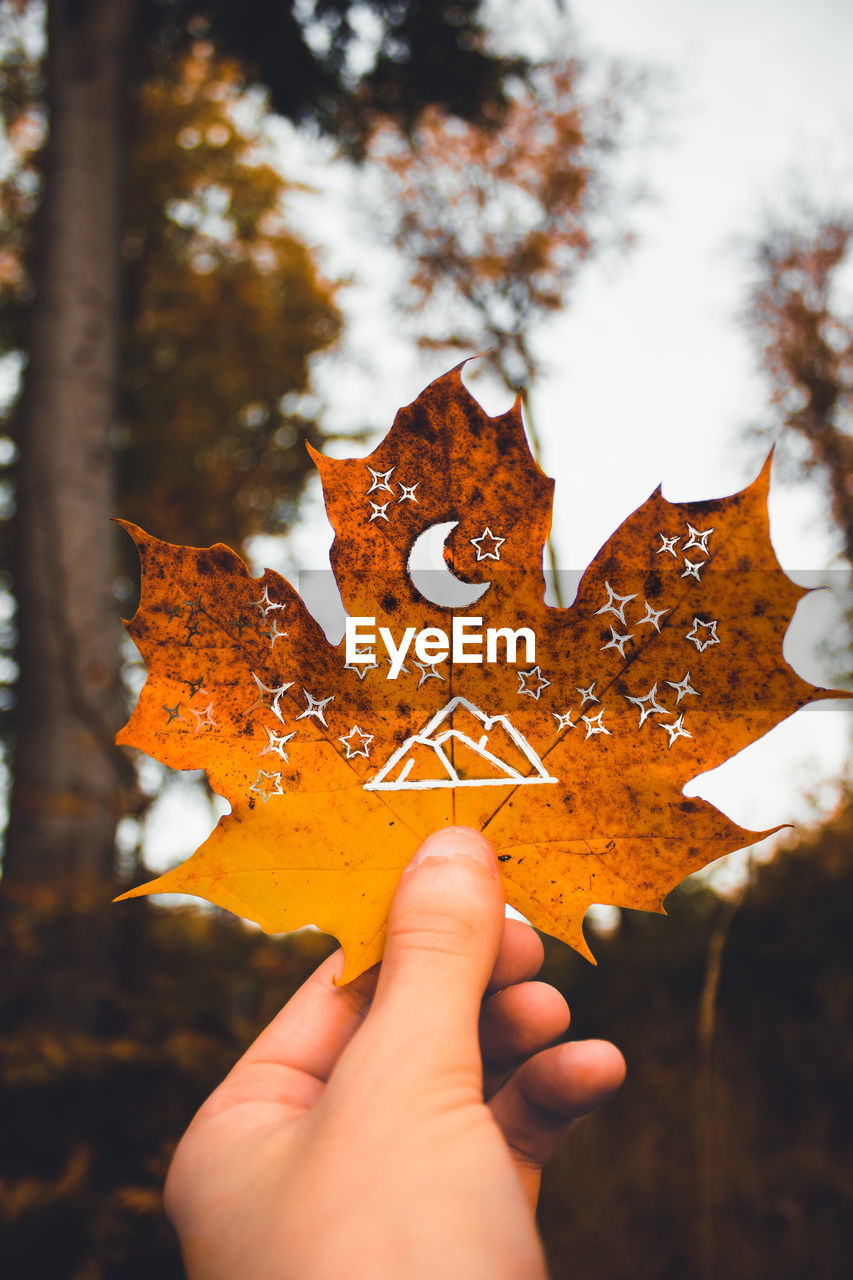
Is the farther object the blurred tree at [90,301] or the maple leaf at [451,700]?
the blurred tree at [90,301]

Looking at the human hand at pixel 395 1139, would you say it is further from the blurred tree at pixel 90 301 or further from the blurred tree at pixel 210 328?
the blurred tree at pixel 210 328

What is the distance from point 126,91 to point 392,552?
4.03 metres

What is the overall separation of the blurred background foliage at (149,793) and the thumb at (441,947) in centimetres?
63

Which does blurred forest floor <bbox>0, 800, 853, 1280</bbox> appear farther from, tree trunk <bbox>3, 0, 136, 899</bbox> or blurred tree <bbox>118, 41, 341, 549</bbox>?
blurred tree <bbox>118, 41, 341, 549</bbox>

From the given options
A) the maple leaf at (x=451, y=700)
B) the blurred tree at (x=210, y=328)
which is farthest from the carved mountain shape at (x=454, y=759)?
the blurred tree at (x=210, y=328)

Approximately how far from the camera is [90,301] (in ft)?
10.4

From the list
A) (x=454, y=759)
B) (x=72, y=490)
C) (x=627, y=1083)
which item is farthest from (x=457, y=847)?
(x=627, y=1083)

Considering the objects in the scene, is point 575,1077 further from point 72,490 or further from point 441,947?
point 72,490

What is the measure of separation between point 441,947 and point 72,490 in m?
2.85

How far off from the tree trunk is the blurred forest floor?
443 millimetres

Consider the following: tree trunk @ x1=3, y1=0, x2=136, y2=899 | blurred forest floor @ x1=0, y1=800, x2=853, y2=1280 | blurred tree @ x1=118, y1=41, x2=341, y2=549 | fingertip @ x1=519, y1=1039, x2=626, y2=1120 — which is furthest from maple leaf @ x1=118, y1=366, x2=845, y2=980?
blurred tree @ x1=118, y1=41, x2=341, y2=549

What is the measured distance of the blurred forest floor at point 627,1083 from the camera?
5.89 feet

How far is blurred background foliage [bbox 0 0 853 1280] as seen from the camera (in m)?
2.11

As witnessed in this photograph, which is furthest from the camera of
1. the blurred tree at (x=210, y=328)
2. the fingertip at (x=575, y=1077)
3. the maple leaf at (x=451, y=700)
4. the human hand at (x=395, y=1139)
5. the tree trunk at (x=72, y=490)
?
the blurred tree at (x=210, y=328)
